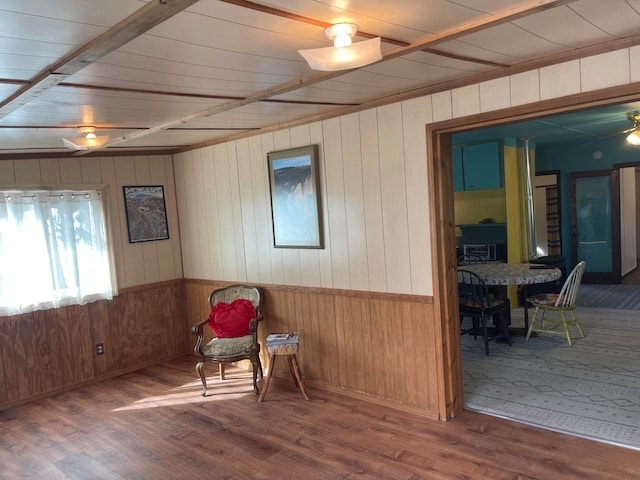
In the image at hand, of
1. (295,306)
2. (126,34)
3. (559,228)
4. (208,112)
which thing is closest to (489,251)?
(559,228)

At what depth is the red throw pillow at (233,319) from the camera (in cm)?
447

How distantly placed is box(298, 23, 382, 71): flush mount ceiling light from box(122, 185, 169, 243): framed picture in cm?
380

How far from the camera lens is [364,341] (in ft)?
12.9

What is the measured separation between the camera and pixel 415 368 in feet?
11.9

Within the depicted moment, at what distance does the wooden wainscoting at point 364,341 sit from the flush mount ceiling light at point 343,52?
2020 mm

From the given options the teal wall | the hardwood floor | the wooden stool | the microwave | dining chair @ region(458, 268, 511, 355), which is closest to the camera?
the hardwood floor

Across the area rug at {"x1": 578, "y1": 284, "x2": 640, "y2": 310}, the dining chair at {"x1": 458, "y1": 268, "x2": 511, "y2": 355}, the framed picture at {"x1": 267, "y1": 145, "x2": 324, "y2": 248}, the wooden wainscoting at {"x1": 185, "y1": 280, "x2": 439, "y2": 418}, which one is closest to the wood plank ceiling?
the framed picture at {"x1": 267, "y1": 145, "x2": 324, "y2": 248}

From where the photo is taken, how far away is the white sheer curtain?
4.34m

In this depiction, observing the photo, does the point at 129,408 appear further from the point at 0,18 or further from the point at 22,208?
the point at 0,18

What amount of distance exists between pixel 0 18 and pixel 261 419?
3026 millimetres

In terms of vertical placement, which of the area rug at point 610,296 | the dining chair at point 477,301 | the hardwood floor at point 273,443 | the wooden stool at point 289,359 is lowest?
the hardwood floor at point 273,443

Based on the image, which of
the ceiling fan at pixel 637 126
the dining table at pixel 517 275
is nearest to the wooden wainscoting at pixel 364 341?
the dining table at pixel 517 275

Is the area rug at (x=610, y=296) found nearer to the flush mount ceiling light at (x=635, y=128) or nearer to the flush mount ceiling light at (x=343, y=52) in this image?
the flush mount ceiling light at (x=635, y=128)

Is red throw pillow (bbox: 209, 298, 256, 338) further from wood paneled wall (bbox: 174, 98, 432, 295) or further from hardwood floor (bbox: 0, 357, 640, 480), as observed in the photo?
hardwood floor (bbox: 0, 357, 640, 480)
